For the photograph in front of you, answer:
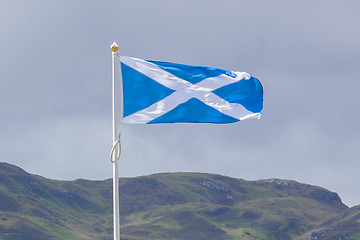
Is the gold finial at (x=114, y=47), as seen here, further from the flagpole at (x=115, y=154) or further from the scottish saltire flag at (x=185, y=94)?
the scottish saltire flag at (x=185, y=94)

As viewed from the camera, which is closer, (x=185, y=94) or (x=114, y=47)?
(x=114, y=47)

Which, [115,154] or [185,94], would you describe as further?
[185,94]

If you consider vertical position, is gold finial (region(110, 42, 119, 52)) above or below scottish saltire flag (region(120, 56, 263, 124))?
above

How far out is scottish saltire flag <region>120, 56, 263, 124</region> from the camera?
2609 cm

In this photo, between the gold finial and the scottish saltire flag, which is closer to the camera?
the gold finial

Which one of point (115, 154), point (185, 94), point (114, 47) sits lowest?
point (115, 154)

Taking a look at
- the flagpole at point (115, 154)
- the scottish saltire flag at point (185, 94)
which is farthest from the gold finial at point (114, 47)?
the scottish saltire flag at point (185, 94)

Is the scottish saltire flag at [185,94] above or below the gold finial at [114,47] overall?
below

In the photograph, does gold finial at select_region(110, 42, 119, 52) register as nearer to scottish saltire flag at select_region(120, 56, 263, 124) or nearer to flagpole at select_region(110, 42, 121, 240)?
flagpole at select_region(110, 42, 121, 240)

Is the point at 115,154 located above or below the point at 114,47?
below

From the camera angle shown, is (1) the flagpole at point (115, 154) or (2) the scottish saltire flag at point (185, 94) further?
(2) the scottish saltire flag at point (185, 94)

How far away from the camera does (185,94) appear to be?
2750 cm

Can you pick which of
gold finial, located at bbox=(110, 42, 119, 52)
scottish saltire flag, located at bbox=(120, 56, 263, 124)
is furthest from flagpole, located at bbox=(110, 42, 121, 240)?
scottish saltire flag, located at bbox=(120, 56, 263, 124)

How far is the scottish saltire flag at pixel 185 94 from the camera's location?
26.1 m
